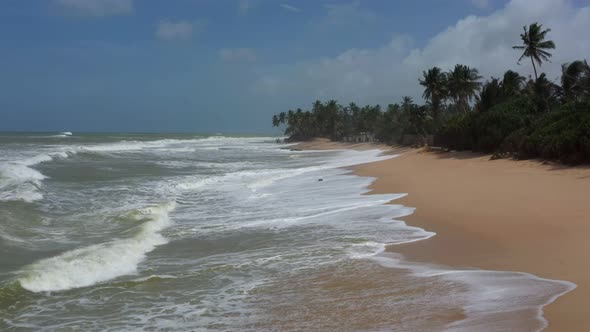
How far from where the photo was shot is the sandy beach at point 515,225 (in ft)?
22.7

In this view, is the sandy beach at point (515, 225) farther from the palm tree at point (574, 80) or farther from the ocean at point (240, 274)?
the palm tree at point (574, 80)

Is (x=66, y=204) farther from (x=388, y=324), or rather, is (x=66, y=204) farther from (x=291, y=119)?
(x=291, y=119)

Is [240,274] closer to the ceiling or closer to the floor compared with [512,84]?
closer to the floor

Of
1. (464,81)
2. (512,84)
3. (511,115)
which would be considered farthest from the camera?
(464,81)

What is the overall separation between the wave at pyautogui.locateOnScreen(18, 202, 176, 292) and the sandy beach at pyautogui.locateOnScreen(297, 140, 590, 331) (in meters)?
4.85

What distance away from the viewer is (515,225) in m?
10.5

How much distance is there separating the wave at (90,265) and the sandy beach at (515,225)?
485 centimetres

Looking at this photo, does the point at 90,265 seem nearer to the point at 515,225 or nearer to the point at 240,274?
the point at 240,274

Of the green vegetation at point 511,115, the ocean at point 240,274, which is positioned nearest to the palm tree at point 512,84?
the green vegetation at point 511,115

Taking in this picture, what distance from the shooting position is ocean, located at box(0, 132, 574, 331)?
20.2 feet

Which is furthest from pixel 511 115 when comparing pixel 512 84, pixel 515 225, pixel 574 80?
pixel 515 225

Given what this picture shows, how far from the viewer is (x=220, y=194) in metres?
20.4

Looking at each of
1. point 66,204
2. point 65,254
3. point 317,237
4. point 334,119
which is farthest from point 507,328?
point 334,119

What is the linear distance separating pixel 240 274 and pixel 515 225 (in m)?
5.62
